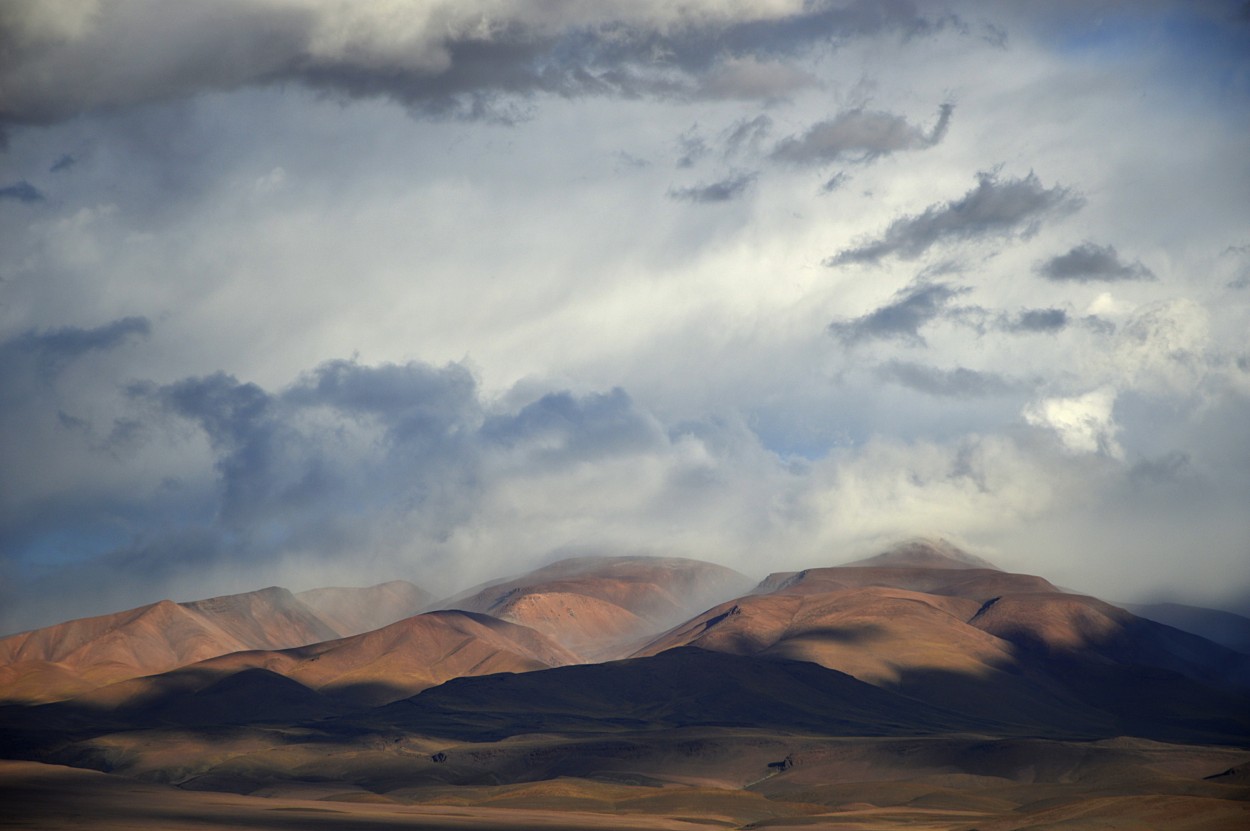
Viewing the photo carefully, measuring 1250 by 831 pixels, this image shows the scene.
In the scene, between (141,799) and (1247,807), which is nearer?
(1247,807)

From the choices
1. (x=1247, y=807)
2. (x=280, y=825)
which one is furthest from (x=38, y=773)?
(x=1247, y=807)

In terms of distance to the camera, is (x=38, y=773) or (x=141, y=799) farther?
(x=38, y=773)

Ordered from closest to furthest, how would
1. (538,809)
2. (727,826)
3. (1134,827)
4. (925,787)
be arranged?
(1134,827) → (727,826) → (538,809) → (925,787)

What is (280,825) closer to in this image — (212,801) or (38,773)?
(212,801)

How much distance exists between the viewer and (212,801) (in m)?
174

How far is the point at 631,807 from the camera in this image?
563ft

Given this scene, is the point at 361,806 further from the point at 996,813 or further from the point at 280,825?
the point at 996,813

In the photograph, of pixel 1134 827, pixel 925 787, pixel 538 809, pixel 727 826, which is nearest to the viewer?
pixel 1134 827

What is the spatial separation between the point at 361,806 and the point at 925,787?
6938cm

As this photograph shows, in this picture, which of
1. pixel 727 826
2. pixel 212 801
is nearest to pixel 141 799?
pixel 212 801

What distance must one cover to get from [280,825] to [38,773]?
207 feet

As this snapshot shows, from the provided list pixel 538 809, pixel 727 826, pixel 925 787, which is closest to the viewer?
Result: pixel 727 826

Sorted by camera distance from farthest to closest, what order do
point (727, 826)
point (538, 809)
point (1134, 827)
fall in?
point (538, 809)
point (727, 826)
point (1134, 827)

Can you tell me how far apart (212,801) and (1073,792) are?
102m
